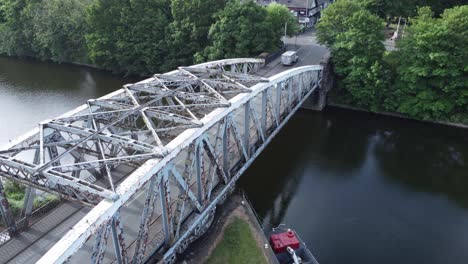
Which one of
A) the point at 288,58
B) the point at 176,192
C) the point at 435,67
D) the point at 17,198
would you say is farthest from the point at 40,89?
the point at 435,67

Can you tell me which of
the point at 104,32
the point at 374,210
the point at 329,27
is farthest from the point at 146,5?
the point at 374,210

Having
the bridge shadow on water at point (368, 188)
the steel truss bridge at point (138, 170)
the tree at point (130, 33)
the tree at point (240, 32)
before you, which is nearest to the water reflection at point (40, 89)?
the tree at point (130, 33)

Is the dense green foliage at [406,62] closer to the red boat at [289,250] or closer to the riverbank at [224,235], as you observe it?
the red boat at [289,250]

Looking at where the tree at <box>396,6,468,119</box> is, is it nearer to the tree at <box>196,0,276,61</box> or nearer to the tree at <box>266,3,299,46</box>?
the tree at <box>266,3,299,46</box>

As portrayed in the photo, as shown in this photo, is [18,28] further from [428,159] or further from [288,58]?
[428,159]

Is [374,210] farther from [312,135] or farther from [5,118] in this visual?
[5,118]

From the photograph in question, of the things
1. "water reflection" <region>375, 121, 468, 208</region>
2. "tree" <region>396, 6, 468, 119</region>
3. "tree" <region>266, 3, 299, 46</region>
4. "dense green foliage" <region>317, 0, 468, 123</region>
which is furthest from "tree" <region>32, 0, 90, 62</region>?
"water reflection" <region>375, 121, 468, 208</region>
